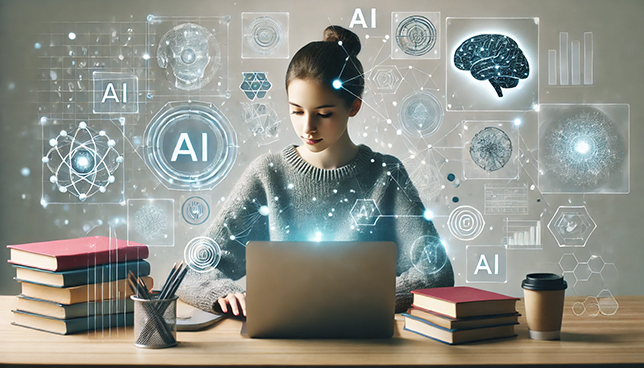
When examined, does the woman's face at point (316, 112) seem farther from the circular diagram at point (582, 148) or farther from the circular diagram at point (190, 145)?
the circular diagram at point (582, 148)

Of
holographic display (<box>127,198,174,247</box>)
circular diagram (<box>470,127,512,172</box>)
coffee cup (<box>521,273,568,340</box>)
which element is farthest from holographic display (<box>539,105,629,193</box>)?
holographic display (<box>127,198,174,247</box>)

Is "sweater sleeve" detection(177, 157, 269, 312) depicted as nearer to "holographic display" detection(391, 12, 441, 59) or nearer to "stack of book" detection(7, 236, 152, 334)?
"stack of book" detection(7, 236, 152, 334)

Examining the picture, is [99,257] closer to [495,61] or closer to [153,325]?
[153,325]

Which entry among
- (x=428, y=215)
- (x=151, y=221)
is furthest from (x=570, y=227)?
(x=151, y=221)

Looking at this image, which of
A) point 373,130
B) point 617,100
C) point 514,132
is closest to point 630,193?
point 617,100

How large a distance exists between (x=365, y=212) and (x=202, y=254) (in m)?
0.51

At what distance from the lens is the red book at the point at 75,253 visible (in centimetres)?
114

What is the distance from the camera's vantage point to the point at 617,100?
176cm

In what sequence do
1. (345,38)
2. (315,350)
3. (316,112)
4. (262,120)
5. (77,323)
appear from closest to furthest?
(315,350) → (77,323) → (316,112) → (345,38) → (262,120)

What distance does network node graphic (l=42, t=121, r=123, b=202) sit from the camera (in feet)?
5.23

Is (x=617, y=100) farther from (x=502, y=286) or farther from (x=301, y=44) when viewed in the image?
(x=301, y=44)

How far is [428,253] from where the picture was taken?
Answer: 5.14 ft

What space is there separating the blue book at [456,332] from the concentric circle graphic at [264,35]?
104cm

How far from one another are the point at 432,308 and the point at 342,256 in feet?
0.71
